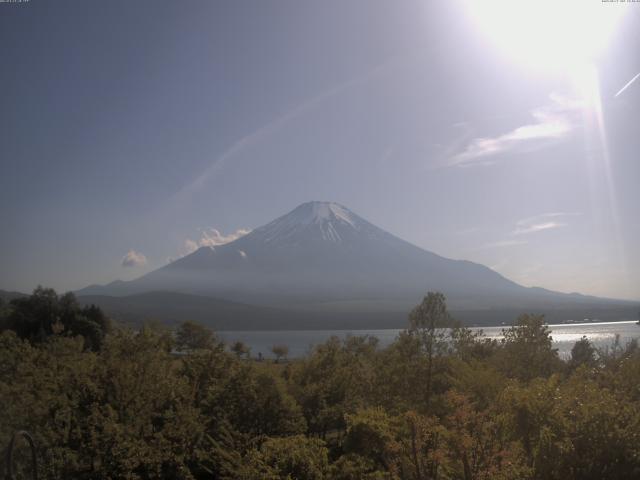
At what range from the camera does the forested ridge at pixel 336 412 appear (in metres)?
8.03

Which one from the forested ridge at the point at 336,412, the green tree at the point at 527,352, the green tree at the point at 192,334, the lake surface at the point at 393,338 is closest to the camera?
the forested ridge at the point at 336,412

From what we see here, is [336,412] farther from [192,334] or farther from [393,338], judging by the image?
[393,338]

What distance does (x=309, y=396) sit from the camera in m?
16.2

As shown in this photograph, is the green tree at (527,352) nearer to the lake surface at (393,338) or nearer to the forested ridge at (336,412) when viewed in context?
the forested ridge at (336,412)

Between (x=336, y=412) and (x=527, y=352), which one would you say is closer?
(x=336, y=412)

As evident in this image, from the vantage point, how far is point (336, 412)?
15.6 metres

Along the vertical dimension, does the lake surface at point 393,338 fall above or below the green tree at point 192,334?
below

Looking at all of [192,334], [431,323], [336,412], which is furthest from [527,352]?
[192,334]

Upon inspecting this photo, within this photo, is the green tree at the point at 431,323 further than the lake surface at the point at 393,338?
No

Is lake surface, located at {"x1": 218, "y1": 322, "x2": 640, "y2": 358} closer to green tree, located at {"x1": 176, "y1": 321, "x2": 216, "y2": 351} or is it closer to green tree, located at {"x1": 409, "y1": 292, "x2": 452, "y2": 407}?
green tree, located at {"x1": 176, "y1": 321, "x2": 216, "y2": 351}

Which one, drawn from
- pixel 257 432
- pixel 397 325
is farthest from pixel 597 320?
pixel 257 432

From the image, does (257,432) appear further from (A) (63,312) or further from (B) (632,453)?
(A) (63,312)

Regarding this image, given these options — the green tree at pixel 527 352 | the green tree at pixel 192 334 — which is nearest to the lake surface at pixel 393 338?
the green tree at pixel 192 334

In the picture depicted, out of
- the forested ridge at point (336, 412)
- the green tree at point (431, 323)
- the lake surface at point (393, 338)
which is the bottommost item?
the lake surface at point (393, 338)
